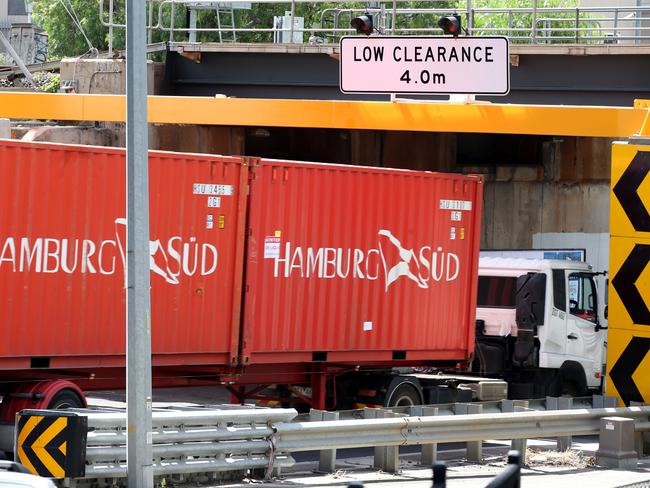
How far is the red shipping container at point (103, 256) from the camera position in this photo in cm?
1359

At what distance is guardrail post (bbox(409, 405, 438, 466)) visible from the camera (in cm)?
1491

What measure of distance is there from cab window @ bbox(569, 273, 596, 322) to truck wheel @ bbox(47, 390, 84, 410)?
30.8 ft

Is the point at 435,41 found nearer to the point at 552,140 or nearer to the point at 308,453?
the point at 308,453

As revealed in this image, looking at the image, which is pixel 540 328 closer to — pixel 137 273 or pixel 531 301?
pixel 531 301

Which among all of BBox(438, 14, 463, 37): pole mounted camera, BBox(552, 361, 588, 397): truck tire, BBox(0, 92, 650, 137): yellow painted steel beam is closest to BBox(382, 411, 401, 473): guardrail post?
BBox(438, 14, 463, 37): pole mounted camera

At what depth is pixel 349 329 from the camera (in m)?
17.2

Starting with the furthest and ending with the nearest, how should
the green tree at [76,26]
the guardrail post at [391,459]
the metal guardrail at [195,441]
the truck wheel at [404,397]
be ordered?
the green tree at [76,26]
the truck wheel at [404,397]
the guardrail post at [391,459]
the metal guardrail at [195,441]

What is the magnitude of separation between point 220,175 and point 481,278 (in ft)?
22.2

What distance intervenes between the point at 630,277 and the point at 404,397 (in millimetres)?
3665

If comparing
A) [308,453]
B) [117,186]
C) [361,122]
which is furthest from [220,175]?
[361,122]

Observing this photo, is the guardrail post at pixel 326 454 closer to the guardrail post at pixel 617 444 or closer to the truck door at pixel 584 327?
the guardrail post at pixel 617 444

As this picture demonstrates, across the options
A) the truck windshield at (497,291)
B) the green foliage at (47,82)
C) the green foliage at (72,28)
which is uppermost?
the green foliage at (72,28)

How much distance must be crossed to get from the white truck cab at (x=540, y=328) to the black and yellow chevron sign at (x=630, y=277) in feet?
12.2

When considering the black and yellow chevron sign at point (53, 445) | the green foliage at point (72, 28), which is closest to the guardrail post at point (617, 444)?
the black and yellow chevron sign at point (53, 445)
